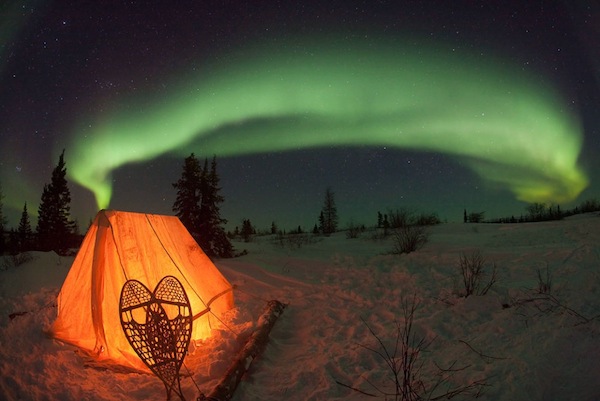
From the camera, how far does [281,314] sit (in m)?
6.16

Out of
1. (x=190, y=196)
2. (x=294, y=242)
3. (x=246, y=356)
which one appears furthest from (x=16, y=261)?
(x=294, y=242)

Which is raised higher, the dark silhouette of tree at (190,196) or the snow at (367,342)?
the dark silhouette of tree at (190,196)

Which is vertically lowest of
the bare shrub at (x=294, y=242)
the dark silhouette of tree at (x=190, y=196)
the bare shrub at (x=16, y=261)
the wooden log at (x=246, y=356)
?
the wooden log at (x=246, y=356)

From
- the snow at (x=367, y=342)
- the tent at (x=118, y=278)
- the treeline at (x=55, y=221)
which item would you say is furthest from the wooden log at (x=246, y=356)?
the treeline at (x=55, y=221)

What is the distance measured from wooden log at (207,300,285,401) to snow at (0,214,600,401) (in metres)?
0.13

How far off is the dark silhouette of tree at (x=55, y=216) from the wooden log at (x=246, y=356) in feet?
77.1

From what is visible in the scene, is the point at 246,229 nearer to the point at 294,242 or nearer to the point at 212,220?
the point at 294,242

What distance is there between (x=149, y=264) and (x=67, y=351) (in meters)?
1.62

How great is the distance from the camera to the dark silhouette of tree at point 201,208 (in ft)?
51.1

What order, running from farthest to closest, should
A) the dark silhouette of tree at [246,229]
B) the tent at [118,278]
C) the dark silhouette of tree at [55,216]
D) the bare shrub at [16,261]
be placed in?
the dark silhouette of tree at [246,229], the dark silhouette of tree at [55,216], the bare shrub at [16,261], the tent at [118,278]

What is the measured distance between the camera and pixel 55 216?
79.7 ft

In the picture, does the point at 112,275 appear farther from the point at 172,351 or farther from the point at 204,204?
the point at 204,204

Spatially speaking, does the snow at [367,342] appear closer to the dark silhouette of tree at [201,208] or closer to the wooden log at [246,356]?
the wooden log at [246,356]

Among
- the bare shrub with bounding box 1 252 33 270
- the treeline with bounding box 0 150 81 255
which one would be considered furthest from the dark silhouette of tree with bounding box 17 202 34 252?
the bare shrub with bounding box 1 252 33 270
